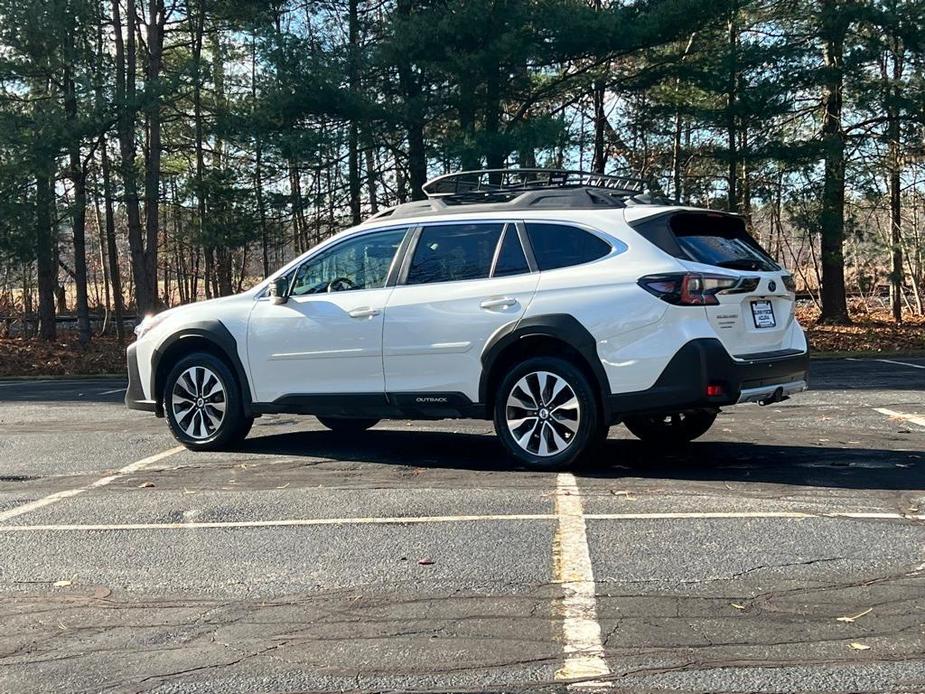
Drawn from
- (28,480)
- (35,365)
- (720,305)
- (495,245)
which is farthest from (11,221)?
(720,305)

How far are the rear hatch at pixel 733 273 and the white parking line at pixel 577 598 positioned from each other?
1.57 m

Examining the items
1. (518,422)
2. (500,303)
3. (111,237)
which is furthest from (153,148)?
(518,422)

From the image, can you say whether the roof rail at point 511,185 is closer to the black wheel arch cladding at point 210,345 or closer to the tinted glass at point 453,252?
the tinted glass at point 453,252

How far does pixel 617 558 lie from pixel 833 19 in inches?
819

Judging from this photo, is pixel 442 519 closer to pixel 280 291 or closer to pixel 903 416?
pixel 280 291

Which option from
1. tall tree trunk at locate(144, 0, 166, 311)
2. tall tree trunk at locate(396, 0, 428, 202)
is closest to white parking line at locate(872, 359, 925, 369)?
tall tree trunk at locate(396, 0, 428, 202)

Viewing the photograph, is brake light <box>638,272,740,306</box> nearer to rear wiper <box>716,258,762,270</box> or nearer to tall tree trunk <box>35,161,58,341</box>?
rear wiper <box>716,258,762,270</box>

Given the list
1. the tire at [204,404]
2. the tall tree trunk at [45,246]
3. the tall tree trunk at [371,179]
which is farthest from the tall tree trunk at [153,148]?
the tire at [204,404]

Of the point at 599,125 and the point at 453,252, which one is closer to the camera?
the point at 453,252

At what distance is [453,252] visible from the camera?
7602mm

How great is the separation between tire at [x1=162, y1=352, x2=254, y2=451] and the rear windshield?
3.63 m

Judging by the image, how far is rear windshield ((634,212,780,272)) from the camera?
6.84 m

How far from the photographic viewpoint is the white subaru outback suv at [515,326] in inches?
264

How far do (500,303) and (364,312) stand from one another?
1139mm
